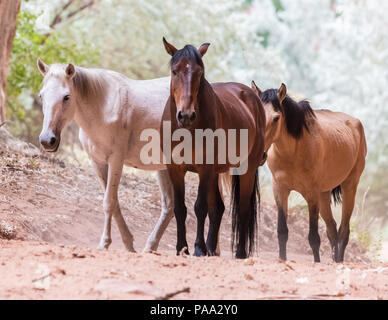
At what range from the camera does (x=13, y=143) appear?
10367 mm

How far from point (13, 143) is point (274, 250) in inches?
172

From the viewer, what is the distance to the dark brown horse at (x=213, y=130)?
19.5 feet

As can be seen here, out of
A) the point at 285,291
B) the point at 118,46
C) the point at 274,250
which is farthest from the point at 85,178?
the point at 118,46

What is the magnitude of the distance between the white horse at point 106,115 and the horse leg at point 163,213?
1 centimetres

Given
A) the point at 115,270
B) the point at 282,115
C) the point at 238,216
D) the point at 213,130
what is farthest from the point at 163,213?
the point at 115,270

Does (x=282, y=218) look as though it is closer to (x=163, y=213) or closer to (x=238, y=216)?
(x=238, y=216)

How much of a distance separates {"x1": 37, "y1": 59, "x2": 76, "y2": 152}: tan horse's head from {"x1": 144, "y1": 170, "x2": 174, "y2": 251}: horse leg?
150cm

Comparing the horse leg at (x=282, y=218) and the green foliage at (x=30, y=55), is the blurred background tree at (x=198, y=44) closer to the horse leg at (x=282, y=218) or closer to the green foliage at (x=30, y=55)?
the green foliage at (x=30, y=55)

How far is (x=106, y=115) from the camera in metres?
7.18

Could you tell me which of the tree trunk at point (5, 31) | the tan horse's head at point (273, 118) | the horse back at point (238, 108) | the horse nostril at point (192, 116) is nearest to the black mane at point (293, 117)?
the tan horse's head at point (273, 118)

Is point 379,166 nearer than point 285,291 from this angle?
No

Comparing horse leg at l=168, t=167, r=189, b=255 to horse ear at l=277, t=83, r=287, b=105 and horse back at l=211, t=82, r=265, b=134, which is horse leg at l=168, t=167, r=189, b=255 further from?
horse ear at l=277, t=83, r=287, b=105

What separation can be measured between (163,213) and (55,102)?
1.90 m
